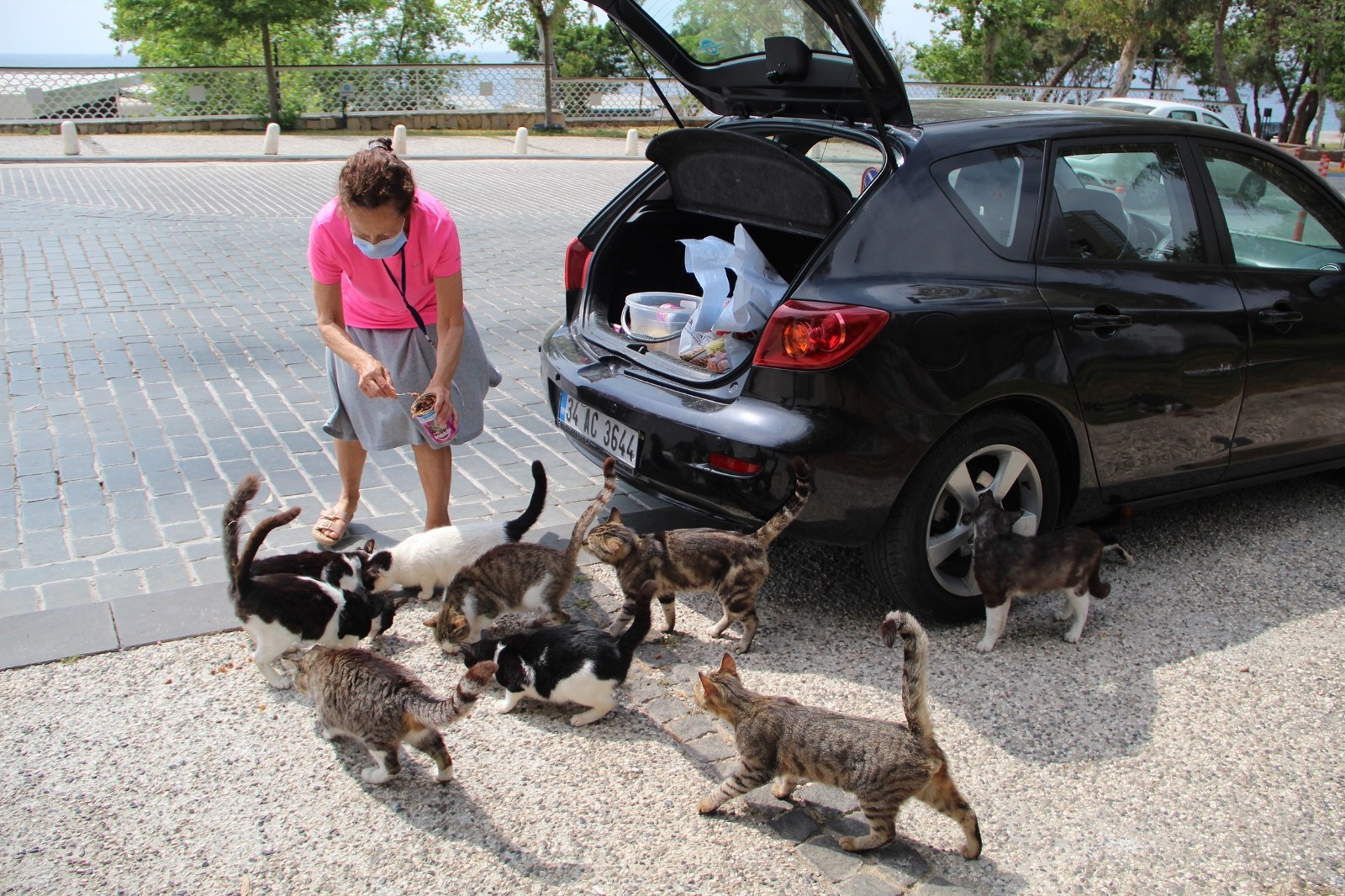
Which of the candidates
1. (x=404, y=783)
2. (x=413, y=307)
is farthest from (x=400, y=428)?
(x=404, y=783)

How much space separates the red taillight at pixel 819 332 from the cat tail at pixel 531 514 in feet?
3.79

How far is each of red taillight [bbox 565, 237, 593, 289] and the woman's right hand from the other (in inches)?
48.8

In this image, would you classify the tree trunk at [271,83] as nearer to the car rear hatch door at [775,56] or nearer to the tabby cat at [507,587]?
the car rear hatch door at [775,56]

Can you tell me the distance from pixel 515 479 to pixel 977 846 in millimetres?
3134

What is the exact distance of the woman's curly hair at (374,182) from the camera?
3922 millimetres

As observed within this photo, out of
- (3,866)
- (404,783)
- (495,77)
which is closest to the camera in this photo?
(3,866)

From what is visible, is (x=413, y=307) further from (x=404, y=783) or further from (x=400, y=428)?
(x=404, y=783)

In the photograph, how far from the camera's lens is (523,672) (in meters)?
3.54

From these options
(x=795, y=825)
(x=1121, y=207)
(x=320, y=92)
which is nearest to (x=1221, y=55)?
(x=320, y=92)

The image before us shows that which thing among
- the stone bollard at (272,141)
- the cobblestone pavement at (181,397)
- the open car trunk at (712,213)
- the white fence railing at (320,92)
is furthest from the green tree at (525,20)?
the open car trunk at (712,213)

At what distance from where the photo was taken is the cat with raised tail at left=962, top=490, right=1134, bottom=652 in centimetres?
392

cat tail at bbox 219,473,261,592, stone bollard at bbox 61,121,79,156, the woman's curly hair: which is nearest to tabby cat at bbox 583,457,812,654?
cat tail at bbox 219,473,261,592

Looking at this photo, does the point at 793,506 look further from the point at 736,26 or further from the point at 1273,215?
the point at 1273,215

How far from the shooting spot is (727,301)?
441 centimetres
